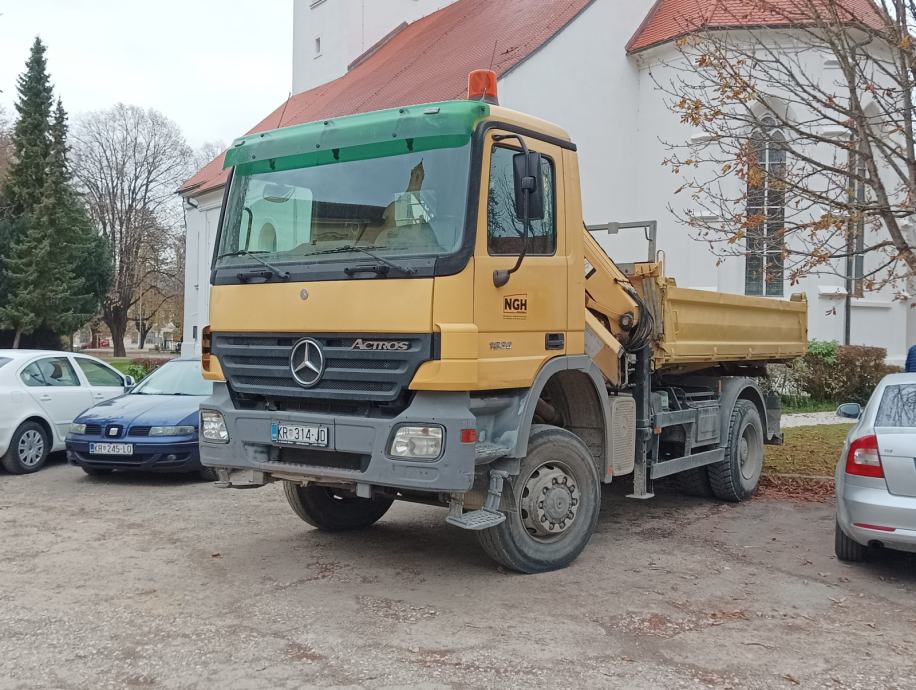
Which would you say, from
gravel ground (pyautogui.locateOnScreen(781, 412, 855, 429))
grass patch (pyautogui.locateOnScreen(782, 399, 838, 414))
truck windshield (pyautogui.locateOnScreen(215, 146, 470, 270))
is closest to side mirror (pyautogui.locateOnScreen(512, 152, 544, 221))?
truck windshield (pyautogui.locateOnScreen(215, 146, 470, 270))

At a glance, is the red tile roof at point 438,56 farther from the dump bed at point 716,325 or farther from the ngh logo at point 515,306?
the ngh logo at point 515,306

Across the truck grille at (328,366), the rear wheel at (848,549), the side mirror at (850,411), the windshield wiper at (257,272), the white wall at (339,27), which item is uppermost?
the white wall at (339,27)

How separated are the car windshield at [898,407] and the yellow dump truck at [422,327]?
1.87 m

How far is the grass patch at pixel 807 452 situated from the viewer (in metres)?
10.6

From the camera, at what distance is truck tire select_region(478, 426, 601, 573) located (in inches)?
224

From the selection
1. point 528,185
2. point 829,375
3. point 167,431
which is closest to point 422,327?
point 528,185

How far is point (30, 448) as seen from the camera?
34.3 feet

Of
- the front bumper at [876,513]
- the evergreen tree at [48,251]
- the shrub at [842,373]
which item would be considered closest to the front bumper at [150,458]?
the front bumper at [876,513]

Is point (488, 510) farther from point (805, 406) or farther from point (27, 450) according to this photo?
point (805, 406)

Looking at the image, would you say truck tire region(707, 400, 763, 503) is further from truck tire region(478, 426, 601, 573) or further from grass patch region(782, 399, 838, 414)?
grass patch region(782, 399, 838, 414)

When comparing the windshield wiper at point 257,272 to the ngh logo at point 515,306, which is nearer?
the ngh logo at point 515,306

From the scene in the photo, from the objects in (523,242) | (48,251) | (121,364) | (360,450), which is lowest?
(121,364)

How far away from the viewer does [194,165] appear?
5484 cm

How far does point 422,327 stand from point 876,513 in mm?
3202
